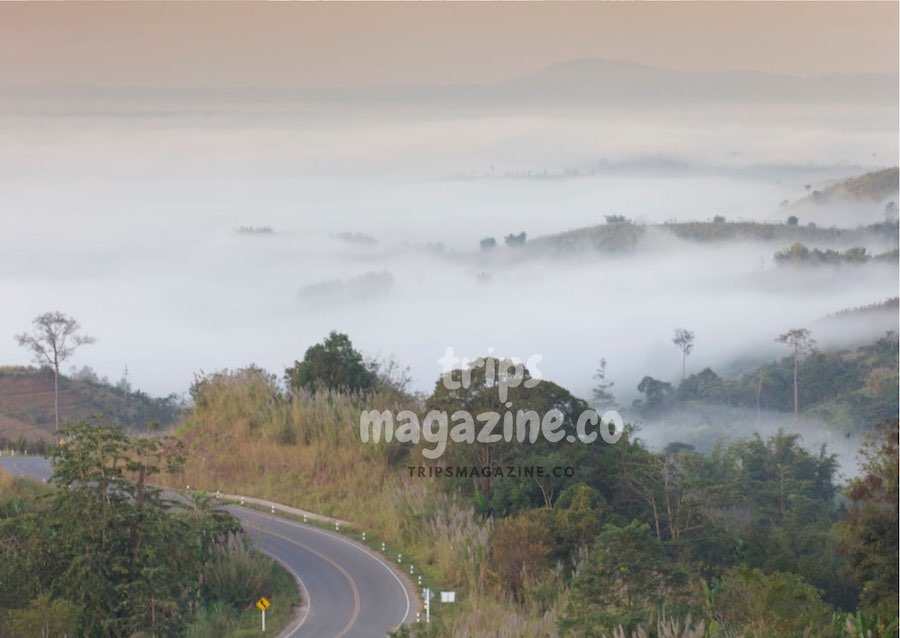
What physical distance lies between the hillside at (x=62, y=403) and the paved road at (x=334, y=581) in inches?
1597

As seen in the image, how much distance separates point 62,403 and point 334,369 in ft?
126

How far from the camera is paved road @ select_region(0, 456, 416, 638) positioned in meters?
27.0

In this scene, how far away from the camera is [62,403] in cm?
7881

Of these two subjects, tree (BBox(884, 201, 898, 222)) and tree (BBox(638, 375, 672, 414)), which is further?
tree (BBox(884, 201, 898, 222))

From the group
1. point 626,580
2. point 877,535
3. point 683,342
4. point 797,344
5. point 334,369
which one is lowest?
point 626,580

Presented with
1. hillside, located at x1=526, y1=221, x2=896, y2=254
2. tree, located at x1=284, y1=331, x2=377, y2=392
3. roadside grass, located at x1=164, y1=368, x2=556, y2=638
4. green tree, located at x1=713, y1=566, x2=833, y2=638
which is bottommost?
green tree, located at x1=713, y1=566, x2=833, y2=638

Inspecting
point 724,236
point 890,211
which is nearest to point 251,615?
point 724,236

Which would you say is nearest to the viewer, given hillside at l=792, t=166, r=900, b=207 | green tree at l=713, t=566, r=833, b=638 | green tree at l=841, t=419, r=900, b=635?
green tree at l=713, t=566, r=833, b=638

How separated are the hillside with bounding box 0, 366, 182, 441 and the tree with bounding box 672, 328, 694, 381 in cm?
6001

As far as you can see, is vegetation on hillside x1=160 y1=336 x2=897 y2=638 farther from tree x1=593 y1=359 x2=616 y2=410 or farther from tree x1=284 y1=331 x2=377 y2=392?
tree x1=593 y1=359 x2=616 y2=410

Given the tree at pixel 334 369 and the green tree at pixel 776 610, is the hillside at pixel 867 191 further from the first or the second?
the green tree at pixel 776 610

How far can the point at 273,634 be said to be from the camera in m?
26.6

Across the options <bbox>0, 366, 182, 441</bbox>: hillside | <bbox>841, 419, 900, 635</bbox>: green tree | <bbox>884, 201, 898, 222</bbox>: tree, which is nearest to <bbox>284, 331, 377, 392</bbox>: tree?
<bbox>841, 419, 900, 635</bbox>: green tree

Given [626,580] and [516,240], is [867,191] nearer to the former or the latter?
[516,240]
